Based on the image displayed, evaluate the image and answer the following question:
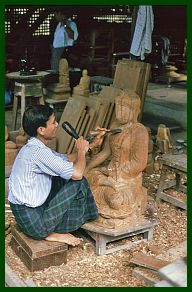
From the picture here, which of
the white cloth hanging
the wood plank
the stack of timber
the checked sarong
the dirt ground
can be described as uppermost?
the white cloth hanging

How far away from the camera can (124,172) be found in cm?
468

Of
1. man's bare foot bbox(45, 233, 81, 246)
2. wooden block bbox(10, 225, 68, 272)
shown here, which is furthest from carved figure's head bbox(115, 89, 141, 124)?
wooden block bbox(10, 225, 68, 272)

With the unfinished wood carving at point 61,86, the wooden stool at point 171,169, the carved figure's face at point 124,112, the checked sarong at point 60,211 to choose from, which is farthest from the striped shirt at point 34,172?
the unfinished wood carving at point 61,86

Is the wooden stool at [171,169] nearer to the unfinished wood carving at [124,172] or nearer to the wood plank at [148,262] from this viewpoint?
the unfinished wood carving at [124,172]

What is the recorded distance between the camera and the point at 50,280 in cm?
406

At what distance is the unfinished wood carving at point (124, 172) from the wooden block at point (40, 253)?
51cm

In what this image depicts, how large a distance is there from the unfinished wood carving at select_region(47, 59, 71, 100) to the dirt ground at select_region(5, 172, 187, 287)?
385 cm

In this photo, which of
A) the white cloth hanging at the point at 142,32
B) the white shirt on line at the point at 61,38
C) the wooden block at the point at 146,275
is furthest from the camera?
the white shirt on line at the point at 61,38

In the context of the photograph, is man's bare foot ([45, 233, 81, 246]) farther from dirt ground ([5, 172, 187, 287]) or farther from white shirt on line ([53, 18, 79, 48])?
white shirt on line ([53, 18, 79, 48])

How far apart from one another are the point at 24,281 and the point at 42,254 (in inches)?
10.6

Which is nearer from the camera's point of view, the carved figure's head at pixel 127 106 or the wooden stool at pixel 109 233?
the wooden stool at pixel 109 233

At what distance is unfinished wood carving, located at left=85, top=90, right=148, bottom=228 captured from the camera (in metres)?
4.54

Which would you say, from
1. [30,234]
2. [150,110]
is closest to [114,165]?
[30,234]

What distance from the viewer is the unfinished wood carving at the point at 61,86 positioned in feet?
28.3
